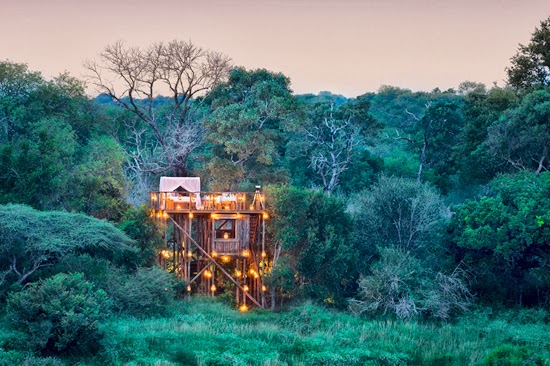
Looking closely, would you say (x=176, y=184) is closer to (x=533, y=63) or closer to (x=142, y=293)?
(x=142, y=293)

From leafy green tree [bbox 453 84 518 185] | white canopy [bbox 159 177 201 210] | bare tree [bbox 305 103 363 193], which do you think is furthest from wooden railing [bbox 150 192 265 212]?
leafy green tree [bbox 453 84 518 185]

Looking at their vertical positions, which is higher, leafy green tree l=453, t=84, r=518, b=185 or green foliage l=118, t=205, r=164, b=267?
leafy green tree l=453, t=84, r=518, b=185

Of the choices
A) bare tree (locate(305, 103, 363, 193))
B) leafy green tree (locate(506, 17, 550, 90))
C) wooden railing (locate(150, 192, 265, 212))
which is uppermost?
leafy green tree (locate(506, 17, 550, 90))

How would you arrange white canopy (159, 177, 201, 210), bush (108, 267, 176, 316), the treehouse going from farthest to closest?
1. white canopy (159, 177, 201, 210)
2. the treehouse
3. bush (108, 267, 176, 316)

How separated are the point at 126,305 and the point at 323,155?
68.0 feet

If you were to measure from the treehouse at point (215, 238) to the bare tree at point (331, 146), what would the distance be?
39.5 ft

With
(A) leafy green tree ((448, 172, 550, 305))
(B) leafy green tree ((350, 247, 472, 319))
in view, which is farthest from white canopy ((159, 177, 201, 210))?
(A) leafy green tree ((448, 172, 550, 305))

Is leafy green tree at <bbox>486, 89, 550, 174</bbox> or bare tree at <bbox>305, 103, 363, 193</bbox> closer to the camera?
leafy green tree at <bbox>486, 89, 550, 174</bbox>

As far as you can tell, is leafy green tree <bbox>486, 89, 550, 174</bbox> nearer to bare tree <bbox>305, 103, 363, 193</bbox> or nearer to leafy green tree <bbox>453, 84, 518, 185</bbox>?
leafy green tree <bbox>453, 84, 518, 185</bbox>

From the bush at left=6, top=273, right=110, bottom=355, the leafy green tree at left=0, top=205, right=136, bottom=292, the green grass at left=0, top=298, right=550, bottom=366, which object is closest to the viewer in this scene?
the bush at left=6, top=273, right=110, bottom=355

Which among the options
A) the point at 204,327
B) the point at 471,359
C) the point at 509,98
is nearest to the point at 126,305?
the point at 204,327

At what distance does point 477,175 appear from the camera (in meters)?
43.1

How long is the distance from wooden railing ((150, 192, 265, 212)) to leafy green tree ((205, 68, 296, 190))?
7.23m

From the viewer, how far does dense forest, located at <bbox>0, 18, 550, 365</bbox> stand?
2678cm
